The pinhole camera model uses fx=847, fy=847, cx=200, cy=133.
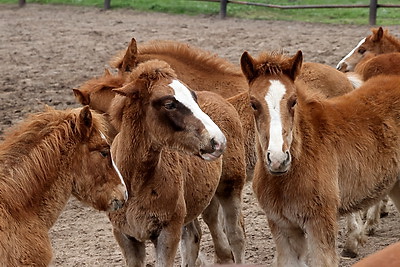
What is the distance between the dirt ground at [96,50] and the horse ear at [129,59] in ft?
4.80

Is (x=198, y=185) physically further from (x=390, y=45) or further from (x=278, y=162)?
(x=390, y=45)

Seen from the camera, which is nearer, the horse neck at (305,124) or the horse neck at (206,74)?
the horse neck at (305,124)

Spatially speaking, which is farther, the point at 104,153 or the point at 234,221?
the point at 234,221

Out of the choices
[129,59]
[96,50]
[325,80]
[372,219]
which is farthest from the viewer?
[96,50]

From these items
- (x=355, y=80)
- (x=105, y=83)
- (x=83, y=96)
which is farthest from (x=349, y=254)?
(x=83, y=96)

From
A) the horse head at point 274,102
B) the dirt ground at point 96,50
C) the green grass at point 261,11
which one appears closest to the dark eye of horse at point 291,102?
the horse head at point 274,102

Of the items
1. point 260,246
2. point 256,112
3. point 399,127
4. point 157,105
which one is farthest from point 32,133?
point 260,246

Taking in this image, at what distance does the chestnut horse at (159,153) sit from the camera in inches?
211

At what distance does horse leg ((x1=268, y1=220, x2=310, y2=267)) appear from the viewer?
18.6 feet

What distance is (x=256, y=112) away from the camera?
18.0 feet

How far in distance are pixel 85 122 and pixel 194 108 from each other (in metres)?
0.71

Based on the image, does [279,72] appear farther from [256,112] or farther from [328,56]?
[328,56]

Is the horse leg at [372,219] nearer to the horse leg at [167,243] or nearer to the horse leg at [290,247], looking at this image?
the horse leg at [290,247]

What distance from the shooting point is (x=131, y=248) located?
574cm
